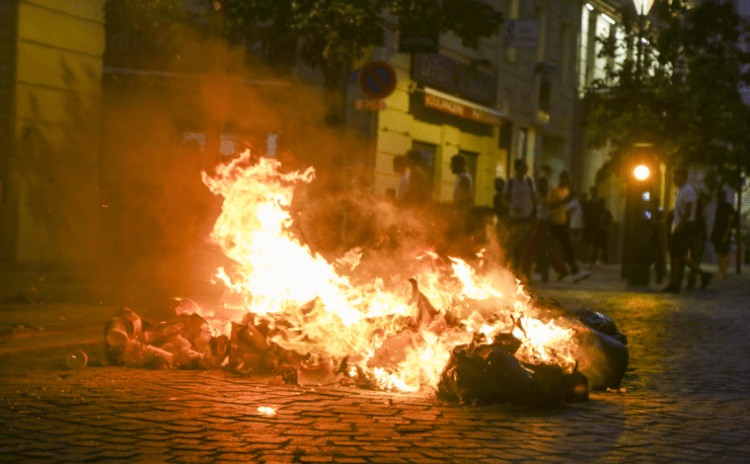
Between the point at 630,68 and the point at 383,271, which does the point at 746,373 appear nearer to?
the point at 383,271

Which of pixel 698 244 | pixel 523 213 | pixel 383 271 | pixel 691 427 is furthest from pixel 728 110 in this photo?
pixel 691 427

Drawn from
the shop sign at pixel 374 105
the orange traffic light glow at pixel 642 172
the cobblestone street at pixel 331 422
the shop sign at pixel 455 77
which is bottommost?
the cobblestone street at pixel 331 422

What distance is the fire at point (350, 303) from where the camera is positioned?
610 cm

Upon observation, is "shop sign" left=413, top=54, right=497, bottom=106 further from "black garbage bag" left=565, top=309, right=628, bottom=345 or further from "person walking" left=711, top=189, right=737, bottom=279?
"black garbage bag" left=565, top=309, right=628, bottom=345

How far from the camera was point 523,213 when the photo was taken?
14977mm

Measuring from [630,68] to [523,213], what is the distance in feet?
43.3

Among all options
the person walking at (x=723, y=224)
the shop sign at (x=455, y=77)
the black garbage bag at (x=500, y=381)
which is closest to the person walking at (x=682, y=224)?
the person walking at (x=723, y=224)

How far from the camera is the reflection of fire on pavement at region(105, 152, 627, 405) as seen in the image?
5.71 metres

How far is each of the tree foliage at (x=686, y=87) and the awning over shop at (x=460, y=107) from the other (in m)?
3.55

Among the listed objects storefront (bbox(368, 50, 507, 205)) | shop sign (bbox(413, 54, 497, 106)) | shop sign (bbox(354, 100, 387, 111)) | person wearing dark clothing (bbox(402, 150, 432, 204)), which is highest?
shop sign (bbox(413, 54, 497, 106))

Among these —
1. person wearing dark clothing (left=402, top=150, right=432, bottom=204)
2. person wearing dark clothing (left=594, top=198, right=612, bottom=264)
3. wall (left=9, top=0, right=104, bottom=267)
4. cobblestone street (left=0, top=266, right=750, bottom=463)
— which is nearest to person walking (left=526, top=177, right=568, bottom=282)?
person wearing dark clothing (left=402, top=150, right=432, bottom=204)

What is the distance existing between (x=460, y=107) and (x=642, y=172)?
8058mm

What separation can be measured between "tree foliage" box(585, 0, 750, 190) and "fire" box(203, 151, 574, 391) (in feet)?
56.6

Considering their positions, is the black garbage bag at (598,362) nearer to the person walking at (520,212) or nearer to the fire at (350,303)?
the fire at (350,303)
